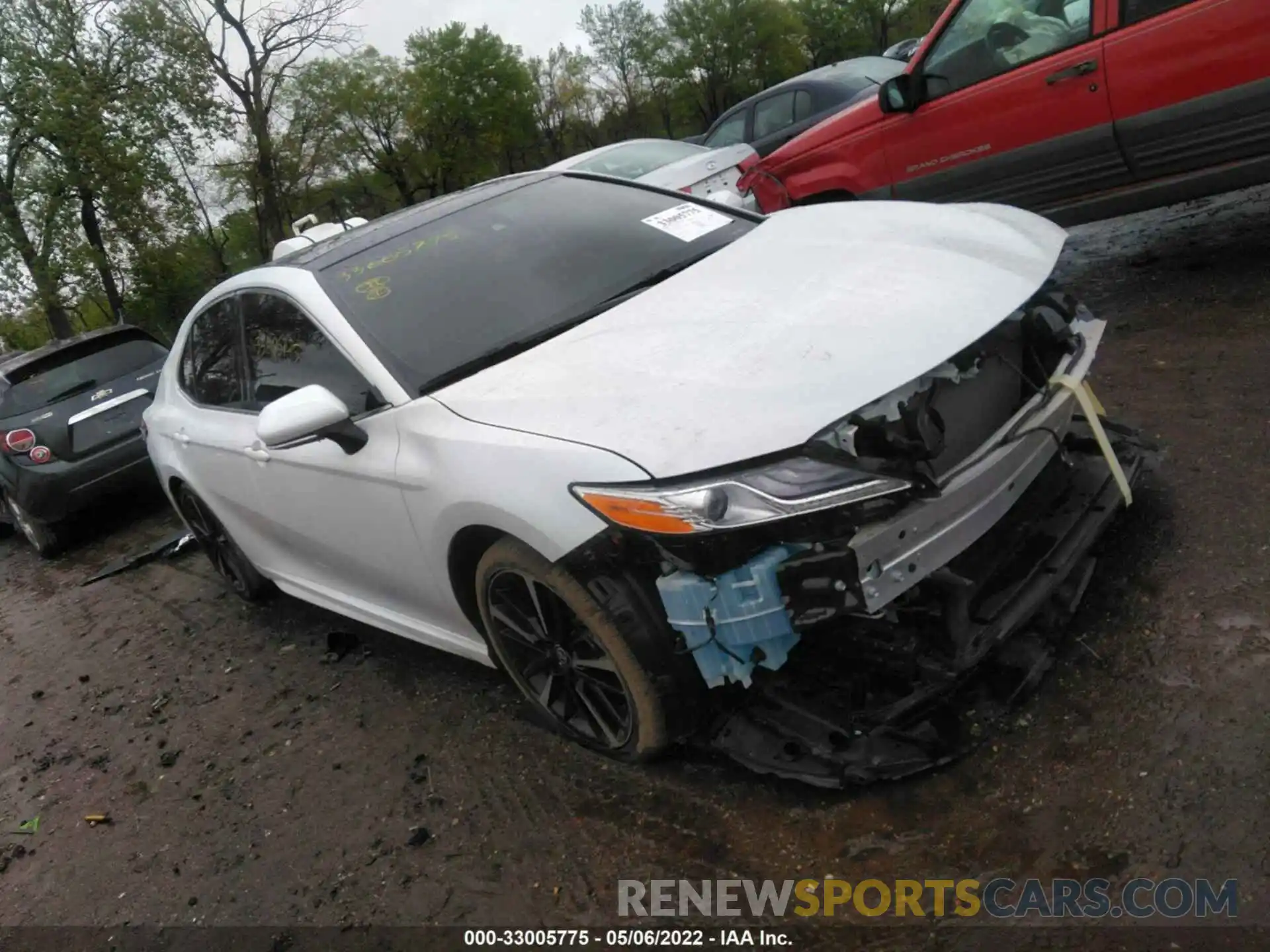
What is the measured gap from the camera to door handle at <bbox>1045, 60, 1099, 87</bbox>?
15.7 ft

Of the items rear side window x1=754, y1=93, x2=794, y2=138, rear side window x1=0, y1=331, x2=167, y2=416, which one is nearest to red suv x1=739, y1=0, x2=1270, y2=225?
rear side window x1=754, y1=93, x2=794, y2=138

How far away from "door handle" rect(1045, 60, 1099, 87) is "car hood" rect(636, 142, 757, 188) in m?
3.27

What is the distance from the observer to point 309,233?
179 inches

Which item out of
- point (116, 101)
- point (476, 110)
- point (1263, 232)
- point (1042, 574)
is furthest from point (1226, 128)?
point (476, 110)

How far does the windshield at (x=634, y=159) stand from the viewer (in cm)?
849

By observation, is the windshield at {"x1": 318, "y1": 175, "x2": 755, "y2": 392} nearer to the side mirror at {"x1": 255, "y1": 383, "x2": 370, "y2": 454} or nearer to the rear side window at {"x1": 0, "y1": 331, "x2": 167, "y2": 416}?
the side mirror at {"x1": 255, "y1": 383, "x2": 370, "y2": 454}

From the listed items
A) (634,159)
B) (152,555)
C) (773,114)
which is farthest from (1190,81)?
(773,114)

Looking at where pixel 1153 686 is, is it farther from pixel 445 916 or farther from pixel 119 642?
pixel 119 642

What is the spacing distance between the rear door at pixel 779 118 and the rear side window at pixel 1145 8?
261 inches

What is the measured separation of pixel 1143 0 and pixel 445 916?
495 centimetres

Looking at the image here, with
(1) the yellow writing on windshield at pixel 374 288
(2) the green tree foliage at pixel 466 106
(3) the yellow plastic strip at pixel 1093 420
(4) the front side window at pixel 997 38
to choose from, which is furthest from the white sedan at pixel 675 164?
(2) the green tree foliage at pixel 466 106

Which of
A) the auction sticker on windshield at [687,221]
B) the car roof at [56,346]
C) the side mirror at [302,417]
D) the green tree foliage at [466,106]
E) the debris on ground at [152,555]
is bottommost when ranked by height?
the debris on ground at [152,555]

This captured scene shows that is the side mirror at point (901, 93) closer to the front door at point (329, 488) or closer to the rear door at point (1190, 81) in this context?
the rear door at point (1190, 81)

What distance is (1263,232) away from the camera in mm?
5543
